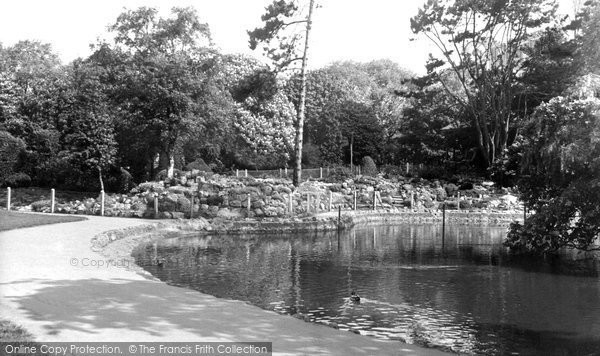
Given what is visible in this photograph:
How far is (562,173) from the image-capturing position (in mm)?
15578

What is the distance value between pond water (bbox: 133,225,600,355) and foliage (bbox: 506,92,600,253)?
0.86 m

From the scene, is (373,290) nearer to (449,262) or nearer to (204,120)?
(449,262)

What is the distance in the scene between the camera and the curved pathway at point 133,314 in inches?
266

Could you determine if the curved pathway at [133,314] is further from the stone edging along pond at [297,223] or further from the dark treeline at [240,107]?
the dark treeline at [240,107]

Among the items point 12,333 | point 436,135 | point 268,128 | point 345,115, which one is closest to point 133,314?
point 12,333

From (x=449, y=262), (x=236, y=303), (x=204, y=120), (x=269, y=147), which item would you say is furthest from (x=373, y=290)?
(x=269, y=147)

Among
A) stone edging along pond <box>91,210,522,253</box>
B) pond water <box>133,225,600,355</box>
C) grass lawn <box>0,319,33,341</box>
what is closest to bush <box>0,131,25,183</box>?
stone edging along pond <box>91,210,522,253</box>

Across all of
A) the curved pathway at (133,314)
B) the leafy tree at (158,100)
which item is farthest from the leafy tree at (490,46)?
the curved pathway at (133,314)

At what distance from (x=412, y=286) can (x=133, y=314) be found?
6.62 metres

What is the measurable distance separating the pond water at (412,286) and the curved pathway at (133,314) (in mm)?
1102

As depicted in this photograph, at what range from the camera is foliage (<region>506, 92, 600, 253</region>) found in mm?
14617

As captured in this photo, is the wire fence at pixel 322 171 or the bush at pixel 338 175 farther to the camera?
the wire fence at pixel 322 171

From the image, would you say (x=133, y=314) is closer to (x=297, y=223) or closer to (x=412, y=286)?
(x=412, y=286)

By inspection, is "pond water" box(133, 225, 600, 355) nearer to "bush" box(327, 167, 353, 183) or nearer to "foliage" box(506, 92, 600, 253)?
"foliage" box(506, 92, 600, 253)
